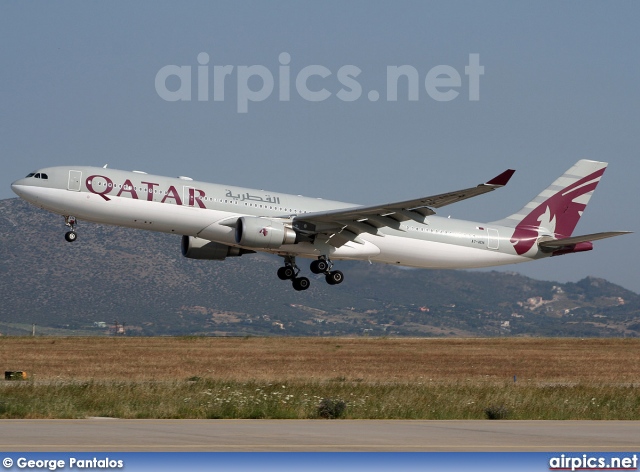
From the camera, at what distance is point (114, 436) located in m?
16.7

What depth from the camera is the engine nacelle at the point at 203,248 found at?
4353 centimetres

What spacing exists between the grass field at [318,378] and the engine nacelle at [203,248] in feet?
14.2

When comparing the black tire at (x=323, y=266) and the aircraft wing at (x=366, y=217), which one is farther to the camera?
the black tire at (x=323, y=266)

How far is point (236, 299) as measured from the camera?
524ft

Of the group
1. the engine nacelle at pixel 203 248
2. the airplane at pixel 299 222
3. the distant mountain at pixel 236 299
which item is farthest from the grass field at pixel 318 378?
the distant mountain at pixel 236 299

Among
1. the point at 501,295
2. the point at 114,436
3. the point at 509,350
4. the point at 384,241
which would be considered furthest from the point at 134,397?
the point at 501,295

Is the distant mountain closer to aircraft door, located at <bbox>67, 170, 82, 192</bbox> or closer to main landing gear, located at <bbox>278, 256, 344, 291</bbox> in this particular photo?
main landing gear, located at <bbox>278, 256, 344, 291</bbox>

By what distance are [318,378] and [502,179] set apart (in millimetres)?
9177

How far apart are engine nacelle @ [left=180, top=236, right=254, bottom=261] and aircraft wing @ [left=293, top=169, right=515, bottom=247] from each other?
12.6 feet

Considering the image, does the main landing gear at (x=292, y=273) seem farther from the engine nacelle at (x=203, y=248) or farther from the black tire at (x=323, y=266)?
the engine nacelle at (x=203, y=248)

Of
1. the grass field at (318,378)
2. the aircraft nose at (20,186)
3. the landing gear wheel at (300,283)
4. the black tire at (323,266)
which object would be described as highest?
the aircraft nose at (20,186)

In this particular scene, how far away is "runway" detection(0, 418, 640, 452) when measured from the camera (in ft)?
51.7

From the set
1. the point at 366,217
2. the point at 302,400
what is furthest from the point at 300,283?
the point at 302,400

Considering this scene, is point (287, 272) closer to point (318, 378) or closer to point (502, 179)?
point (318, 378)
